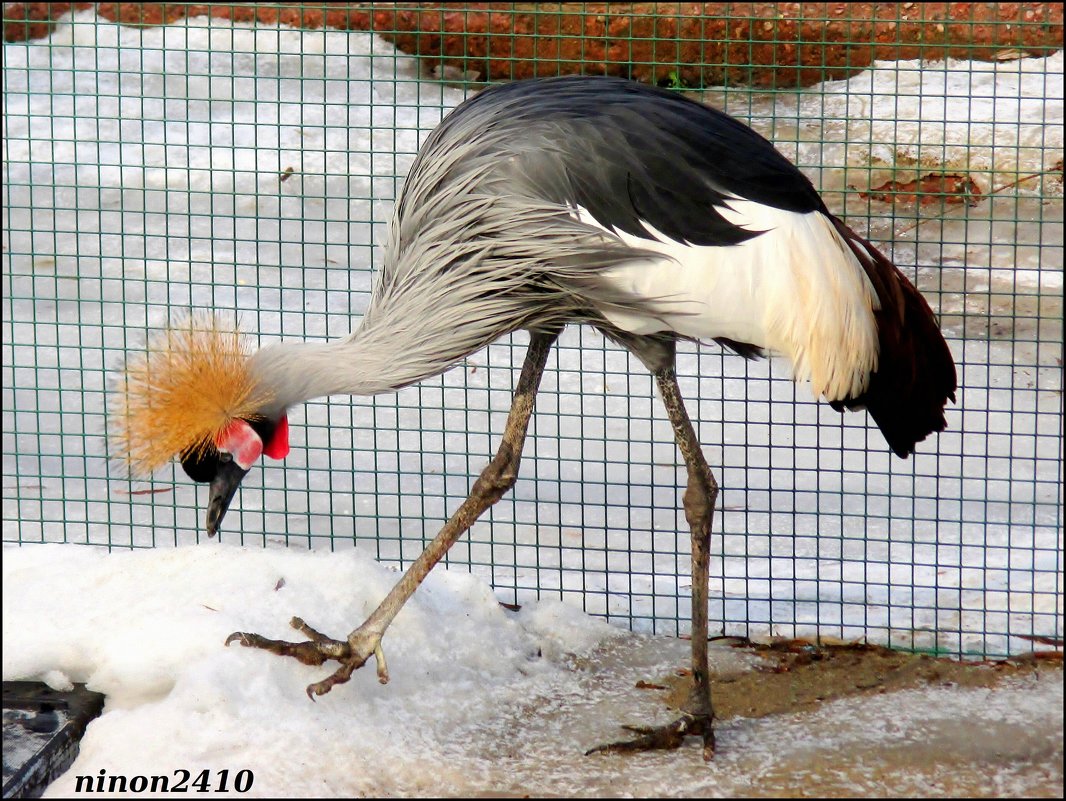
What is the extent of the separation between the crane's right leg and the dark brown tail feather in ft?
2.16

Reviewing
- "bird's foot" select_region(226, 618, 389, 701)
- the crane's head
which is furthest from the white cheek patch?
"bird's foot" select_region(226, 618, 389, 701)

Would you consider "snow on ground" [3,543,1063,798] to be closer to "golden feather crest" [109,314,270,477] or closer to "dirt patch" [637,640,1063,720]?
"dirt patch" [637,640,1063,720]

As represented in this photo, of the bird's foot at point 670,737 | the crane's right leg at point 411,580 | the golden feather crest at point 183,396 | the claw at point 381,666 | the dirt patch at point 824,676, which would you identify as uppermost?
the golden feather crest at point 183,396

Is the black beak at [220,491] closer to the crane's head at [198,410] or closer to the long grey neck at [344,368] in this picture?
the crane's head at [198,410]

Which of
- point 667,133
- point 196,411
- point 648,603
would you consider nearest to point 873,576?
point 648,603

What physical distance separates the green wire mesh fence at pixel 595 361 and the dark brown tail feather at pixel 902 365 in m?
0.29

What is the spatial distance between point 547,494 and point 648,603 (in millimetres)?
705

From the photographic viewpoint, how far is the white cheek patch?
265cm

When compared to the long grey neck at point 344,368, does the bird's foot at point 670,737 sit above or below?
below

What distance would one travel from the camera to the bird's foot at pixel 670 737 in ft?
8.91

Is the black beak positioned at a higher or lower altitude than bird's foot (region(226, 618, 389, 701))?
higher

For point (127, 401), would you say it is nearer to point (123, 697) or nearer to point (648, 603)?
point (123, 697)

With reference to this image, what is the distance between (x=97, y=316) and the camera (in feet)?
17.3

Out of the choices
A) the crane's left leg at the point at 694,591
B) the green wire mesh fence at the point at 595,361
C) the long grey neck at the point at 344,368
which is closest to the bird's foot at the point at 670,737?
the crane's left leg at the point at 694,591
